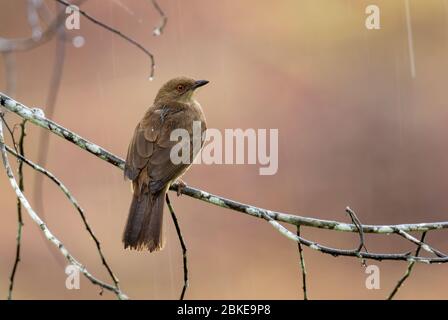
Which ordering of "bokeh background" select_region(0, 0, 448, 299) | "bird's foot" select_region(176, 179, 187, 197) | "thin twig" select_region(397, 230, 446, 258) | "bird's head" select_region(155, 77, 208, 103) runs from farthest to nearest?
1. "bokeh background" select_region(0, 0, 448, 299)
2. "bird's head" select_region(155, 77, 208, 103)
3. "bird's foot" select_region(176, 179, 187, 197)
4. "thin twig" select_region(397, 230, 446, 258)

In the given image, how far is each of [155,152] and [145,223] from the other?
647mm

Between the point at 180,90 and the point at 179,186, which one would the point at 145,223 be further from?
the point at 180,90

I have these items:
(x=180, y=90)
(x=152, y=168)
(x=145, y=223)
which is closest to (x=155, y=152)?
(x=152, y=168)

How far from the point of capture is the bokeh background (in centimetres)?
1042

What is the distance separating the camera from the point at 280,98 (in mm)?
14867

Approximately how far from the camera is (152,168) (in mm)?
4969

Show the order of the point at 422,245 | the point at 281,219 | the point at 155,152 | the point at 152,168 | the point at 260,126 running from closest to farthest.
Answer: the point at 422,245 < the point at 281,219 < the point at 152,168 < the point at 155,152 < the point at 260,126

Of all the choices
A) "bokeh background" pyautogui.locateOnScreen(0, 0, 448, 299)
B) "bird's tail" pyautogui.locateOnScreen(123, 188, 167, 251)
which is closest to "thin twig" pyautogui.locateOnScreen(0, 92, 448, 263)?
"bird's tail" pyautogui.locateOnScreen(123, 188, 167, 251)

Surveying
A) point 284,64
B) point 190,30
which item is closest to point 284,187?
point 284,64

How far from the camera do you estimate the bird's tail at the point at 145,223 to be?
15.1ft

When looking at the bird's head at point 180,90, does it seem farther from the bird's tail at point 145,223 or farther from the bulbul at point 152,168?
the bird's tail at point 145,223

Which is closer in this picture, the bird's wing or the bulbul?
the bulbul

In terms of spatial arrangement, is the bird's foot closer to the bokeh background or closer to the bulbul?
the bulbul

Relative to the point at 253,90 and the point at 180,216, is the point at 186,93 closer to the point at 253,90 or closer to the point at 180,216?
the point at 180,216
